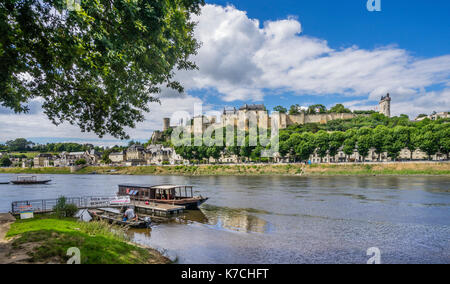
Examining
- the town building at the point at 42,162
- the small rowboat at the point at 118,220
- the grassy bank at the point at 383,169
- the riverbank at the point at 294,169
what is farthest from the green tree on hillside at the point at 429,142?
the town building at the point at 42,162

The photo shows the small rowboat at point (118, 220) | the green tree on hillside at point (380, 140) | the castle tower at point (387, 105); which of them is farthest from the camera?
the castle tower at point (387, 105)

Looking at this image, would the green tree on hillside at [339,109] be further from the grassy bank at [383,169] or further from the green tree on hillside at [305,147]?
the grassy bank at [383,169]

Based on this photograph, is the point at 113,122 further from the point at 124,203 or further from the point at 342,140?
the point at 342,140

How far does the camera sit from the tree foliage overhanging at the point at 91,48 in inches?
345

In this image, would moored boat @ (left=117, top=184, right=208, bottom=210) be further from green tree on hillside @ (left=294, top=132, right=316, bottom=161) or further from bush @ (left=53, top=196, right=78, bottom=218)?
green tree on hillside @ (left=294, top=132, right=316, bottom=161)

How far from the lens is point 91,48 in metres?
9.07

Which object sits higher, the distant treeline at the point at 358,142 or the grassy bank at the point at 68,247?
the distant treeline at the point at 358,142

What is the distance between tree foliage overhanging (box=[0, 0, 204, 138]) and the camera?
877 centimetres

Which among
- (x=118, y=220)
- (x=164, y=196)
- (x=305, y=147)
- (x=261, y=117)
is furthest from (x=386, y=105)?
(x=118, y=220)

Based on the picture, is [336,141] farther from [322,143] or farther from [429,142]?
[429,142]

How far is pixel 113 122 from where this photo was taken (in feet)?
45.2
